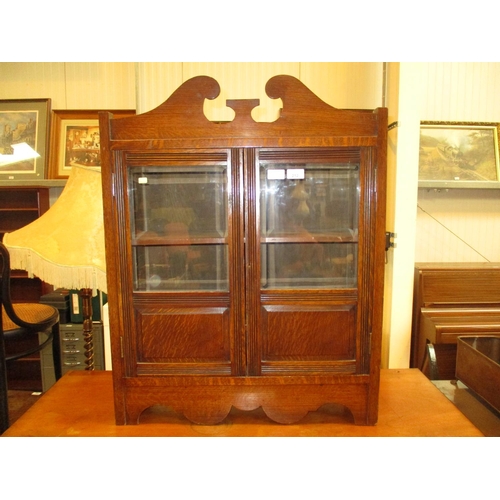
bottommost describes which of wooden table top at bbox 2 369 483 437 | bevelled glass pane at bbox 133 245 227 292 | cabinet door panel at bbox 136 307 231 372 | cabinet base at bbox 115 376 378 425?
wooden table top at bbox 2 369 483 437

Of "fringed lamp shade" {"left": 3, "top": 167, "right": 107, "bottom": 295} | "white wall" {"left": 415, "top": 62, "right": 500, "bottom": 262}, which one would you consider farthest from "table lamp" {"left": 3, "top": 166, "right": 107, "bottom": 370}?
"white wall" {"left": 415, "top": 62, "right": 500, "bottom": 262}

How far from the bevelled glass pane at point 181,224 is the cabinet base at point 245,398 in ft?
1.10

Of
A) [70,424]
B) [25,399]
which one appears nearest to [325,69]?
[70,424]

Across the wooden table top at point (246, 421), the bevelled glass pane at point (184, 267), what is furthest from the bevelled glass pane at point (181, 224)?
the wooden table top at point (246, 421)

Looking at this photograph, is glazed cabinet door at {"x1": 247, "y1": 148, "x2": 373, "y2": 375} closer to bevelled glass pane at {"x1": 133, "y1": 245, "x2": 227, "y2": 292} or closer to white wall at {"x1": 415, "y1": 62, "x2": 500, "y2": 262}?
bevelled glass pane at {"x1": 133, "y1": 245, "x2": 227, "y2": 292}

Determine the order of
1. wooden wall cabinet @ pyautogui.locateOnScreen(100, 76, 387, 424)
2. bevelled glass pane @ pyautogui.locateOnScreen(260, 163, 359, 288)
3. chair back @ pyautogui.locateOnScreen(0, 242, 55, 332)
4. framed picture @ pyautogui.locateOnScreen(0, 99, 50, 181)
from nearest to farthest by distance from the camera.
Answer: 1. wooden wall cabinet @ pyautogui.locateOnScreen(100, 76, 387, 424)
2. bevelled glass pane @ pyautogui.locateOnScreen(260, 163, 359, 288)
3. chair back @ pyautogui.locateOnScreen(0, 242, 55, 332)
4. framed picture @ pyautogui.locateOnScreen(0, 99, 50, 181)

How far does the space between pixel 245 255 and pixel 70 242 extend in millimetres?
643

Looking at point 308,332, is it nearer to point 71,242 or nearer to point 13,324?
point 71,242

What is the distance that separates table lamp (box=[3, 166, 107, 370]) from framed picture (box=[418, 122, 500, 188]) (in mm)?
2189

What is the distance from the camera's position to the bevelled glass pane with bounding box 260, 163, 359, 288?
1261 millimetres

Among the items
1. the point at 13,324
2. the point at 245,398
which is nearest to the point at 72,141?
the point at 13,324

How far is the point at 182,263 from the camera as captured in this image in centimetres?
133

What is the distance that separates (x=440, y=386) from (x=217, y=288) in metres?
1.31

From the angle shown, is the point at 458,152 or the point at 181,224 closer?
the point at 181,224
